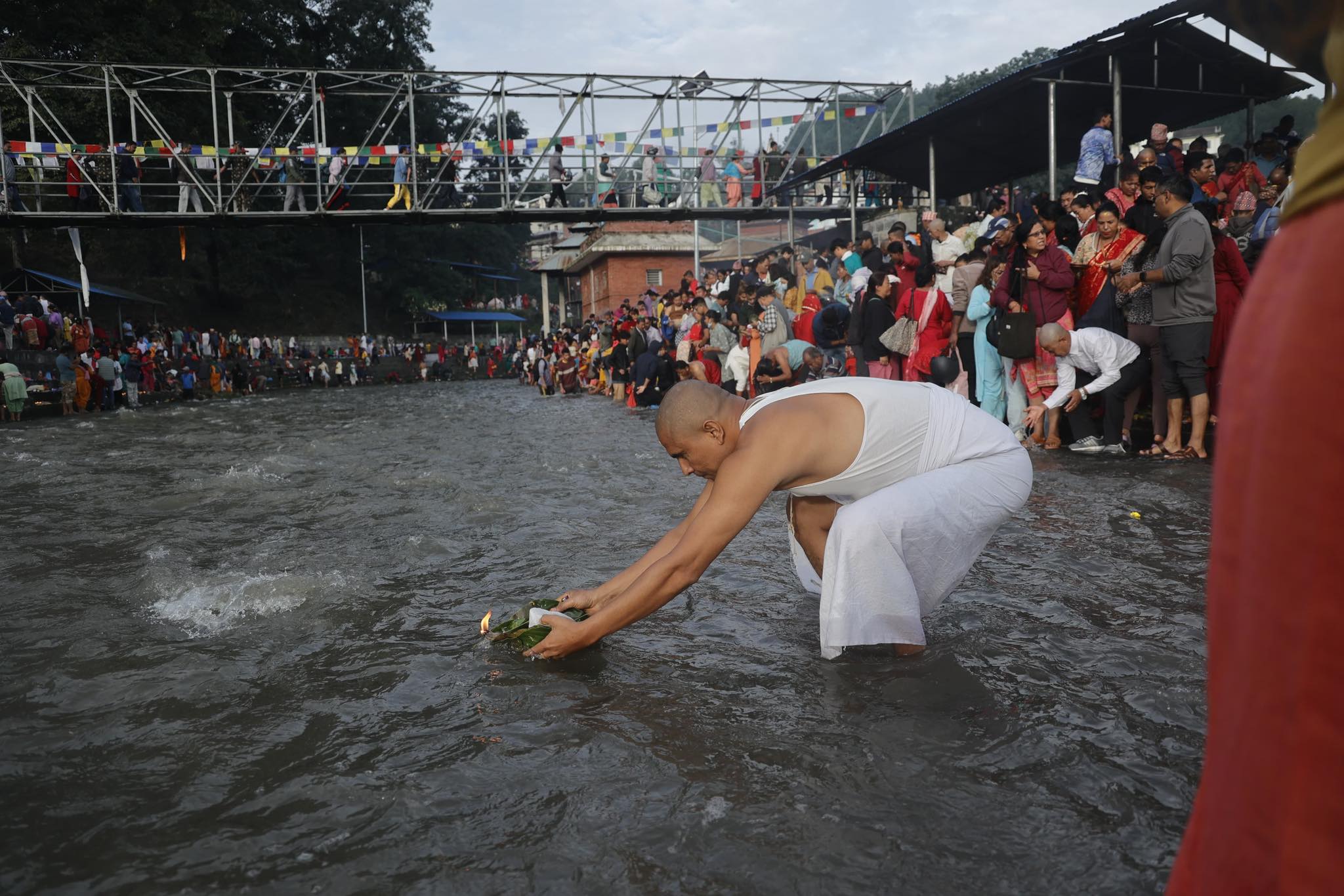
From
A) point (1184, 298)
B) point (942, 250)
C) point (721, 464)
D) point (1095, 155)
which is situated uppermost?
point (1095, 155)

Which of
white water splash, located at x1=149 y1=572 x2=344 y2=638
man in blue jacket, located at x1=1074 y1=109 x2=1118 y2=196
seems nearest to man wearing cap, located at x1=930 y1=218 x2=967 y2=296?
man in blue jacket, located at x1=1074 y1=109 x2=1118 y2=196

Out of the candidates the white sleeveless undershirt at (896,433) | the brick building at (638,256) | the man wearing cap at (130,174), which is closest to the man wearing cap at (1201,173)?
the white sleeveless undershirt at (896,433)

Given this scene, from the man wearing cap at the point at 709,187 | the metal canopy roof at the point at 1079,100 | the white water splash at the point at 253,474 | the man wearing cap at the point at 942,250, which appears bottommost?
the white water splash at the point at 253,474

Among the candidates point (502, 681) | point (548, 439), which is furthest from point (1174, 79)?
point (502, 681)

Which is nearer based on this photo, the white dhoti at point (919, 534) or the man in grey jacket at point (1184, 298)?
the white dhoti at point (919, 534)

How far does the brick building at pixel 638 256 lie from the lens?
47.0 metres

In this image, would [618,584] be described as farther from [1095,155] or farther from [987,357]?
[1095,155]

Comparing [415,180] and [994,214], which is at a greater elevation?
[415,180]

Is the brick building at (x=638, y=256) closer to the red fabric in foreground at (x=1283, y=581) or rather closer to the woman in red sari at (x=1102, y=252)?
the woman in red sari at (x=1102, y=252)

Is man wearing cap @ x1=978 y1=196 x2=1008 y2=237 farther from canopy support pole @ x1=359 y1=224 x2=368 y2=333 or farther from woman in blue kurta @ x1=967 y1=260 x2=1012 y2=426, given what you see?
canopy support pole @ x1=359 y1=224 x2=368 y2=333

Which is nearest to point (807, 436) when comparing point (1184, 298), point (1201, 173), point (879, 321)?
point (1184, 298)

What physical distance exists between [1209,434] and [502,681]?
7.05m

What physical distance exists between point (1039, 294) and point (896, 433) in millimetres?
5959

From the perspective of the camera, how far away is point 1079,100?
15.6 m
